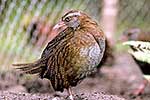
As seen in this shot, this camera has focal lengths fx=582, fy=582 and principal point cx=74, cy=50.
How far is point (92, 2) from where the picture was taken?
930cm

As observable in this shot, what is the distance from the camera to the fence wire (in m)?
8.15

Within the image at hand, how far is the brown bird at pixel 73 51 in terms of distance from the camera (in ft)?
16.2

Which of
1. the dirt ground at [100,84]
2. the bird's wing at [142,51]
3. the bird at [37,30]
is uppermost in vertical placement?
the bird at [37,30]

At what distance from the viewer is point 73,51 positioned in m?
4.97

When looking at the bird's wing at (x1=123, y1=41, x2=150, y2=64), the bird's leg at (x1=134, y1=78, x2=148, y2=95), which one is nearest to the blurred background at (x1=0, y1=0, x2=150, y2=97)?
the bird's leg at (x1=134, y1=78, x2=148, y2=95)

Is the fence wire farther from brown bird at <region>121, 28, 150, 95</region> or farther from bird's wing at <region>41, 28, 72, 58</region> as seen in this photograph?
bird's wing at <region>41, 28, 72, 58</region>

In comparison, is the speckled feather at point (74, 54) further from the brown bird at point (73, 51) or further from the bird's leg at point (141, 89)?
the bird's leg at point (141, 89)

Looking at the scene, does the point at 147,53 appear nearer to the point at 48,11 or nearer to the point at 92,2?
the point at 48,11

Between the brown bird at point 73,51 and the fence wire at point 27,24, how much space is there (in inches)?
112

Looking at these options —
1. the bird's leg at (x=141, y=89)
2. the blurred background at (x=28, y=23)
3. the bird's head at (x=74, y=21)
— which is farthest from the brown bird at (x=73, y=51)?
the bird's leg at (x=141, y=89)

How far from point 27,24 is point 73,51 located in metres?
3.84

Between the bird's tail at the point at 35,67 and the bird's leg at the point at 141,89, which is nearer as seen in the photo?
the bird's tail at the point at 35,67

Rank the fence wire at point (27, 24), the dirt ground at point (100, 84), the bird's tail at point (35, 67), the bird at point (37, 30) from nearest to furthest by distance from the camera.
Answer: the bird's tail at point (35, 67) < the dirt ground at point (100, 84) < the fence wire at point (27, 24) < the bird at point (37, 30)

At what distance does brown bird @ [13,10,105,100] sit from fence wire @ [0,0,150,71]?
2.85 meters
